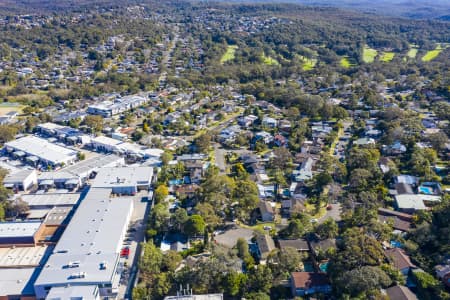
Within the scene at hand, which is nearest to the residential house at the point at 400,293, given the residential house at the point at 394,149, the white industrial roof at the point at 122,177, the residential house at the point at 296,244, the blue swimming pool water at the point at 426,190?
the residential house at the point at 296,244

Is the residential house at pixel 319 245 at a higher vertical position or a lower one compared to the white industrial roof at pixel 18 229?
lower

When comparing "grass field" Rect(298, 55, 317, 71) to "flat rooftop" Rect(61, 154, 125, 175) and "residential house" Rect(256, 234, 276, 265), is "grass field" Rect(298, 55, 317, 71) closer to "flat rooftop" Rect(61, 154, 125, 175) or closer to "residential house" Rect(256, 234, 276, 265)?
"flat rooftop" Rect(61, 154, 125, 175)

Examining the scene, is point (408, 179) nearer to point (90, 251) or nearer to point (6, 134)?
point (90, 251)

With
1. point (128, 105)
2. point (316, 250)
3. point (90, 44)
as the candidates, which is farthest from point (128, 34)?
point (316, 250)

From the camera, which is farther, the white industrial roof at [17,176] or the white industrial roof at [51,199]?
the white industrial roof at [17,176]

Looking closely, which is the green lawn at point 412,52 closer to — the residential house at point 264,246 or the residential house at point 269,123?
the residential house at point 269,123

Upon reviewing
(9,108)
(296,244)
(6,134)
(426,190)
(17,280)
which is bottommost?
(426,190)

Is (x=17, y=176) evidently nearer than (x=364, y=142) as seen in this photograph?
Yes

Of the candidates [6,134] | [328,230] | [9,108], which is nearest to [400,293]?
[328,230]
